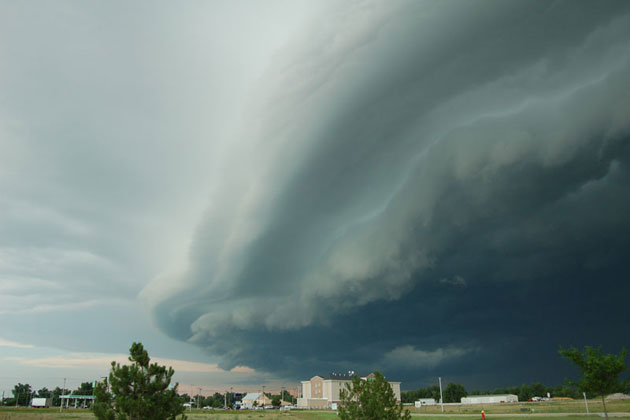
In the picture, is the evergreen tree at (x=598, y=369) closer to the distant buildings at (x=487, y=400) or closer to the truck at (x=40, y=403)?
the distant buildings at (x=487, y=400)

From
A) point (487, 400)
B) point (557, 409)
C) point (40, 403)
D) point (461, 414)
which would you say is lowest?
point (487, 400)

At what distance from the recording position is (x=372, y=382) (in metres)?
28.1

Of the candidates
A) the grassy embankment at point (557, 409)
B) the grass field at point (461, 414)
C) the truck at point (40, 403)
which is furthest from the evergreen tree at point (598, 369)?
the truck at point (40, 403)

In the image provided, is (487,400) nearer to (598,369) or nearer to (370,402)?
(598,369)

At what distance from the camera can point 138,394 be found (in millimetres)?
21203

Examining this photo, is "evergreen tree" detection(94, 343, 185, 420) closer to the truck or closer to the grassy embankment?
the grassy embankment

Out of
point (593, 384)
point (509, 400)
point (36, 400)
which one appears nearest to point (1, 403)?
point (36, 400)

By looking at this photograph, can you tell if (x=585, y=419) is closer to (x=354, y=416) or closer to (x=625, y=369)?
(x=625, y=369)

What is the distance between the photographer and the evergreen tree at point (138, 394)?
20281 mm

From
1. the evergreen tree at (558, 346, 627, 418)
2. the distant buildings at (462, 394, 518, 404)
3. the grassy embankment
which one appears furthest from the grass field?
the distant buildings at (462, 394, 518, 404)

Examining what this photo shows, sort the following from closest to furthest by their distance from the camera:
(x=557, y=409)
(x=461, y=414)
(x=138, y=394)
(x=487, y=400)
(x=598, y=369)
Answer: (x=138, y=394) < (x=598, y=369) < (x=557, y=409) < (x=461, y=414) < (x=487, y=400)

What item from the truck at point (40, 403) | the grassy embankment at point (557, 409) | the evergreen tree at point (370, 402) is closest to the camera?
the evergreen tree at point (370, 402)

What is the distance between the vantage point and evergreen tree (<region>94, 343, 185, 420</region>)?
2028cm

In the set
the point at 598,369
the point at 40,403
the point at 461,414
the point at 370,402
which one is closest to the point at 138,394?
the point at 370,402
